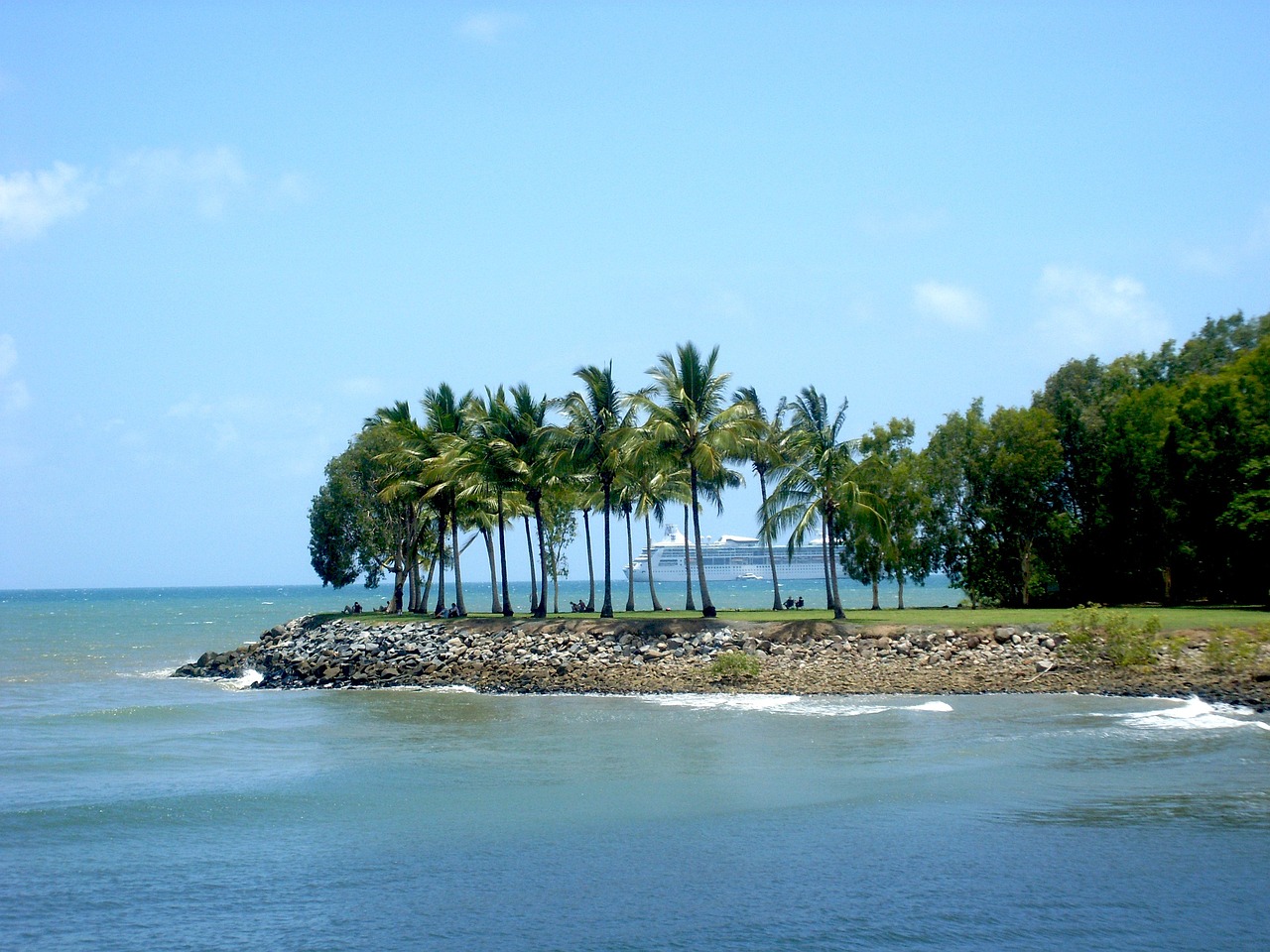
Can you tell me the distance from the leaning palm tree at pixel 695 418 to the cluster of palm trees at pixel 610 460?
0.05 meters

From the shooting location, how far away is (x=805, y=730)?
22.5 m

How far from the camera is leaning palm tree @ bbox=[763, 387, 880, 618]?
3538 centimetres

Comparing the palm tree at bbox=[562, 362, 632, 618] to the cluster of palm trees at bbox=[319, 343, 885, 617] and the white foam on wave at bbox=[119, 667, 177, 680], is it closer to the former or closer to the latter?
the cluster of palm trees at bbox=[319, 343, 885, 617]

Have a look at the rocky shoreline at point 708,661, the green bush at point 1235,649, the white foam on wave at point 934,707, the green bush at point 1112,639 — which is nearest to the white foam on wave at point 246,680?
the rocky shoreline at point 708,661

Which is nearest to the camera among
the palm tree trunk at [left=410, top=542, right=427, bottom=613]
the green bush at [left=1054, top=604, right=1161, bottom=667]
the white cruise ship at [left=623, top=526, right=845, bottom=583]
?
the green bush at [left=1054, top=604, right=1161, bottom=667]

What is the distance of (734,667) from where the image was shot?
30234 millimetres

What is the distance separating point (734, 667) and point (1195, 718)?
12.0 m

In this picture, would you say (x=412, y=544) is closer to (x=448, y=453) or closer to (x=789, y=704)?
(x=448, y=453)

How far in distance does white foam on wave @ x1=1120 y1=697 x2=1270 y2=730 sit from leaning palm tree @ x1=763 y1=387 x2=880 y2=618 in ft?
42.0

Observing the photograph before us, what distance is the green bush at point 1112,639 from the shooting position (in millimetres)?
27422

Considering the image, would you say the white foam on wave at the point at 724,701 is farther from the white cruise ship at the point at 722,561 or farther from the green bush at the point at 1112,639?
the white cruise ship at the point at 722,561

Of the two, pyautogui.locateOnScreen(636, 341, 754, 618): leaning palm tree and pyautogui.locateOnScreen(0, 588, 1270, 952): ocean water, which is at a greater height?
pyautogui.locateOnScreen(636, 341, 754, 618): leaning palm tree

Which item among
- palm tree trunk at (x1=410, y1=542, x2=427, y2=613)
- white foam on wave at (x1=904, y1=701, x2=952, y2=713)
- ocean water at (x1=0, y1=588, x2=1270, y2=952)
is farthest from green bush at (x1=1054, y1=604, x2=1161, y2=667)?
palm tree trunk at (x1=410, y1=542, x2=427, y2=613)

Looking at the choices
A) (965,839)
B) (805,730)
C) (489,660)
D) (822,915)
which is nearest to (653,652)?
(489,660)
